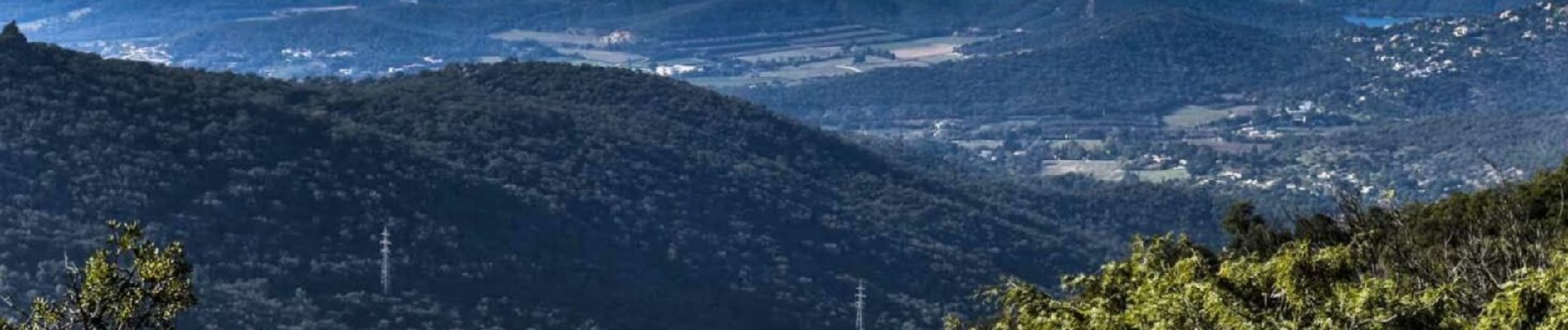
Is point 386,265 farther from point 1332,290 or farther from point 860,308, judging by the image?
point 1332,290

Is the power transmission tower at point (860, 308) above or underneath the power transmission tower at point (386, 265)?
underneath

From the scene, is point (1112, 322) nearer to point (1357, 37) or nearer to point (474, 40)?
point (1357, 37)

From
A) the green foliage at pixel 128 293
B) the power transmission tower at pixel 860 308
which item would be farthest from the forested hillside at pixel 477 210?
the green foliage at pixel 128 293

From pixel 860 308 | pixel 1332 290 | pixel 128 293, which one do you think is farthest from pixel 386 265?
pixel 128 293

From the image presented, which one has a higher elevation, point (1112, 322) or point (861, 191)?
point (1112, 322)

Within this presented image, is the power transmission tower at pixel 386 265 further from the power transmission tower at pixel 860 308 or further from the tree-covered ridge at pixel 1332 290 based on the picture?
the tree-covered ridge at pixel 1332 290

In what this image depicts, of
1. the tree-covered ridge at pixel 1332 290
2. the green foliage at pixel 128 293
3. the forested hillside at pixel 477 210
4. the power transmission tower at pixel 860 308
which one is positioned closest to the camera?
the green foliage at pixel 128 293

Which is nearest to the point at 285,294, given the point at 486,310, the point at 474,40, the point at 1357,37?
the point at 486,310

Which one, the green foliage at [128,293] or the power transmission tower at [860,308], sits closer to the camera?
the green foliage at [128,293]
